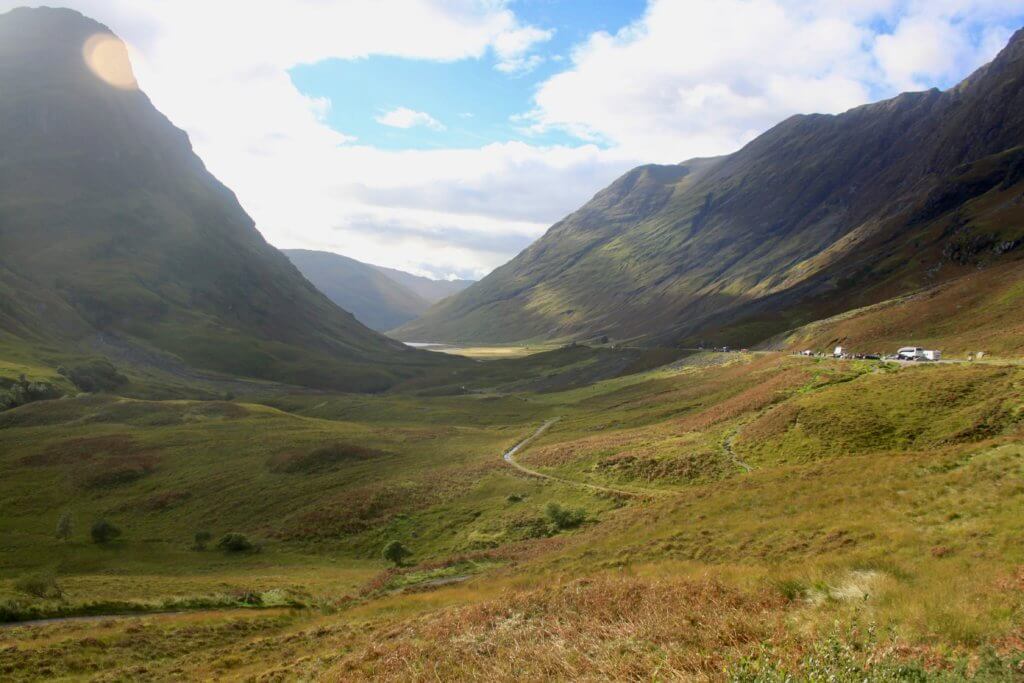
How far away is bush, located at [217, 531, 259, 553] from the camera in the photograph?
4825 centimetres

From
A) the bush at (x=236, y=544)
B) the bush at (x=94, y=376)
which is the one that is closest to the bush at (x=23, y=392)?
the bush at (x=94, y=376)

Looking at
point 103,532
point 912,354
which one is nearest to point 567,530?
point 103,532

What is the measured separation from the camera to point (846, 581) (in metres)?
14.8

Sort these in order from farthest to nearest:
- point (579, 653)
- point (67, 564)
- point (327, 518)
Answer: point (327, 518), point (67, 564), point (579, 653)

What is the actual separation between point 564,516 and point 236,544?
28.7m

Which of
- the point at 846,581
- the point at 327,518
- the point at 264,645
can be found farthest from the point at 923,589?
the point at 327,518

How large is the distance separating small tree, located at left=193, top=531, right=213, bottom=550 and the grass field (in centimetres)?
128

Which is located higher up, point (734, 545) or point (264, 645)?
point (734, 545)

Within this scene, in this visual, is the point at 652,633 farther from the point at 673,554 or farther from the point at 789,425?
the point at 789,425

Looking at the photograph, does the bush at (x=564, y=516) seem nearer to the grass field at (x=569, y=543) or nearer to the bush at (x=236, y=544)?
the grass field at (x=569, y=543)

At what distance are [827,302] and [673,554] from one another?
16076cm

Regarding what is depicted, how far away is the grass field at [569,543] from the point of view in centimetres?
1259

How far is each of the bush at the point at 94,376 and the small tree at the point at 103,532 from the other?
9828 centimetres

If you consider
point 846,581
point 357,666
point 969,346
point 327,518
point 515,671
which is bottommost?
point 327,518
